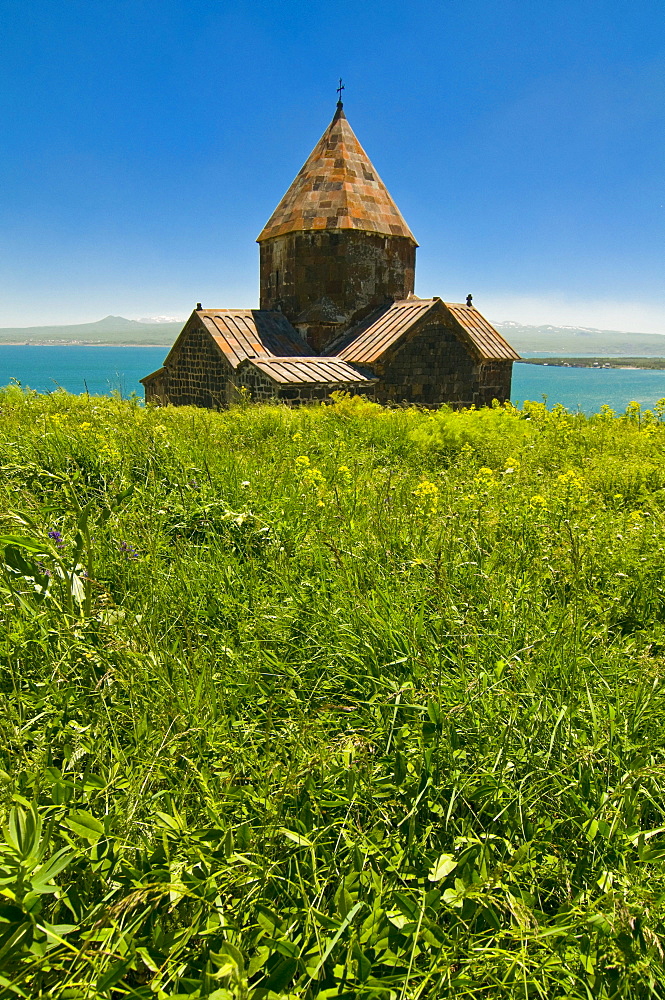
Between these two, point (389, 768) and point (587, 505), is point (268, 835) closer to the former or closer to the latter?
point (389, 768)

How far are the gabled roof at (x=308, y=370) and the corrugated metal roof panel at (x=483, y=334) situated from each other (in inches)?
196

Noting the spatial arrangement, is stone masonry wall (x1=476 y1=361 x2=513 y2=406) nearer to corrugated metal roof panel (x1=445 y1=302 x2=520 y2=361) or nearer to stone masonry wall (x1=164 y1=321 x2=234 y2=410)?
corrugated metal roof panel (x1=445 y1=302 x2=520 y2=361)

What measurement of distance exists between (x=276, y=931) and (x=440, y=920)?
474 mm

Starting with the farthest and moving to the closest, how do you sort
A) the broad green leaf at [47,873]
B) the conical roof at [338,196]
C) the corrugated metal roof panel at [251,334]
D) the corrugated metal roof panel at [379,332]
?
the conical roof at [338,196]
the corrugated metal roof panel at [251,334]
the corrugated metal roof panel at [379,332]
the broad green leaf at [47,873]

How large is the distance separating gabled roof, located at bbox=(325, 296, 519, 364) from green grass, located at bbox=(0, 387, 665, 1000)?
11918mm

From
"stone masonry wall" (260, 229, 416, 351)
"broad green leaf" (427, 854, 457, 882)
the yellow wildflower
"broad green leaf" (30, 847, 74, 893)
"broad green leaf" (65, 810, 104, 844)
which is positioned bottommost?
"broad green leaf" (427, 854, 457, 882)

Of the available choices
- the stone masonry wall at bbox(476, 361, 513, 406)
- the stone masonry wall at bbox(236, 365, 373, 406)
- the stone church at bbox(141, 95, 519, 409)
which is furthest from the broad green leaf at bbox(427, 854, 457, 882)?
the stone masonry wall at bbox(476, 361, 513, 406)

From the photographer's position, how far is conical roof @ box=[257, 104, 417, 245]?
15859 millimetres

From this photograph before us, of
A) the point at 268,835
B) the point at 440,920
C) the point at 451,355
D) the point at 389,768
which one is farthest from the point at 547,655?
the point at 451,355

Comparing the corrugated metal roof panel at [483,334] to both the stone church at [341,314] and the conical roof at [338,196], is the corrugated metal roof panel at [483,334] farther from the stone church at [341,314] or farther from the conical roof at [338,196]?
A: the conical roof at [338,196]

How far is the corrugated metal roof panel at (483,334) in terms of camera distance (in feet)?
57.1

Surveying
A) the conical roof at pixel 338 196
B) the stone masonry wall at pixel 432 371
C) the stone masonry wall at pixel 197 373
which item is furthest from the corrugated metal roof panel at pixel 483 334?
the stone masonry wall at pixel 197 373

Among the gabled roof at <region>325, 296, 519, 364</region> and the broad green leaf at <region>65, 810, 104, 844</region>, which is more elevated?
the gabled roof at <region>325, 296, 519, 364</region>

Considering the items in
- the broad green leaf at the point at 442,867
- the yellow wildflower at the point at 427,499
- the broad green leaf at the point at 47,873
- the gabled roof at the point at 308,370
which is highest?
the gabled roof at the point at 308,370
